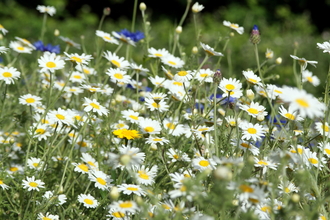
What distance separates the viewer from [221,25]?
668 cm

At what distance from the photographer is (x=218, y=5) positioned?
8297mm

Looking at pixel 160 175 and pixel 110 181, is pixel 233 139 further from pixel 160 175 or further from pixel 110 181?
pixel 110 181

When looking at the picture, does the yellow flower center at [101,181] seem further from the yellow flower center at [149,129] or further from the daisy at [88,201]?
the yellow flower center at [149,129]

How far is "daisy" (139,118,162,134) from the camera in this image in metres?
1.61

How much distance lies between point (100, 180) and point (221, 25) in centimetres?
541

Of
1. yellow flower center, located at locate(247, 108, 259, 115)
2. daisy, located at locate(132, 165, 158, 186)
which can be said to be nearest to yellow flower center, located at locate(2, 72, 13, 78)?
daisy, located at locate(132, 165, 158, 186)

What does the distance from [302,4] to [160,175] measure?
262 inches

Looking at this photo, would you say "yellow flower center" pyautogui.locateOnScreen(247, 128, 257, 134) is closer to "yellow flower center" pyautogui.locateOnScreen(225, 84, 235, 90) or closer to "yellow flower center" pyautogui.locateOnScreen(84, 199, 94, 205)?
"yellow flower center" pyautogui.locateOnScreen(225, 84, 235, 90)

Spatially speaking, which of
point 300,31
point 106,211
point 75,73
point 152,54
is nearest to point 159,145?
point 106,211

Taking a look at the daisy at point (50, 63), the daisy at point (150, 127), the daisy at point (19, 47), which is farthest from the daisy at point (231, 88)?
the daisy at point (19, 47)

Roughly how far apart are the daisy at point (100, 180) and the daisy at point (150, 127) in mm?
216

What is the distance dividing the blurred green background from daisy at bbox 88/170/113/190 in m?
3.24

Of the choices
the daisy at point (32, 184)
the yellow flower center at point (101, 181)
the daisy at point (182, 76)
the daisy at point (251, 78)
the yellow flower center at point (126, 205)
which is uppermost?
the daisy at point (251, 78)

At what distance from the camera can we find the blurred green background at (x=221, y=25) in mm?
5348
